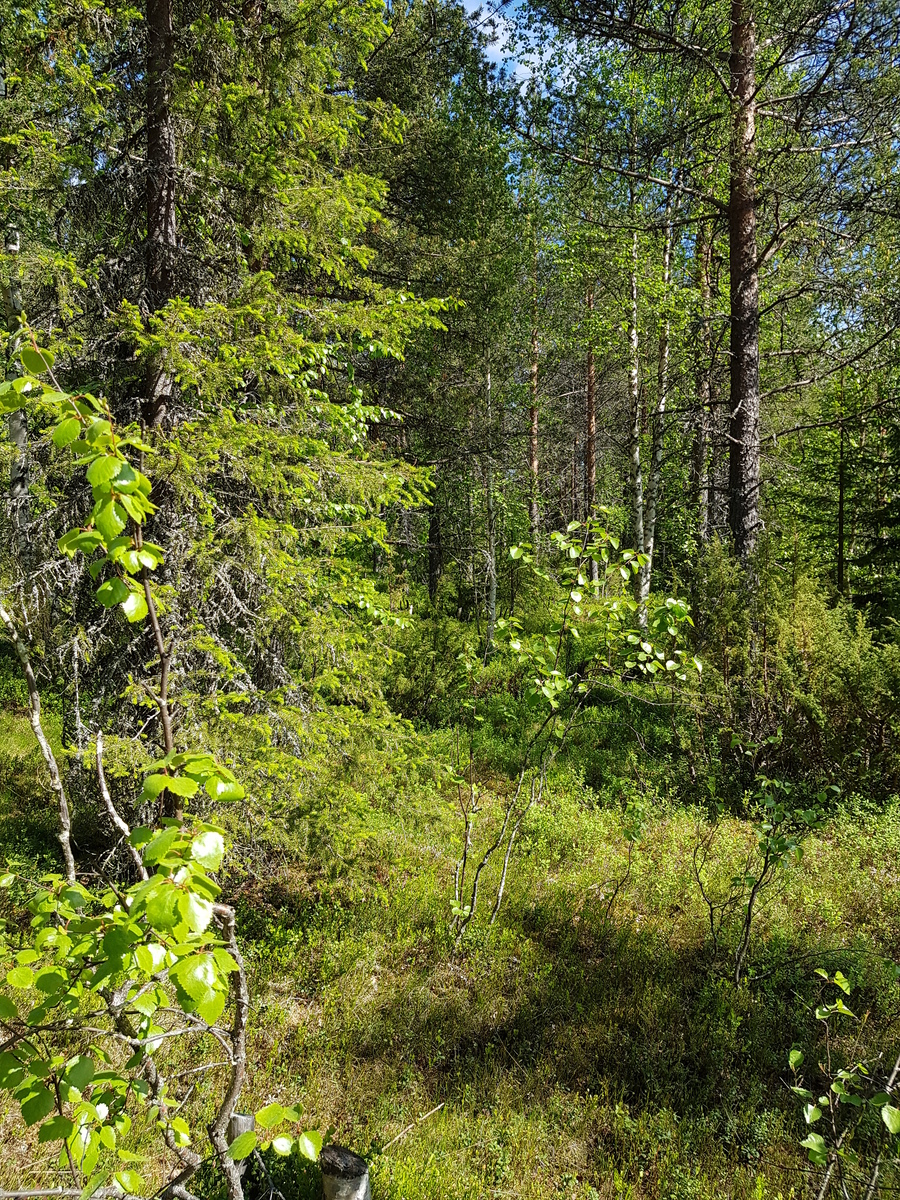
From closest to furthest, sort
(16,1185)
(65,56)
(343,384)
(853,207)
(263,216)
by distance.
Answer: (16,1185), (65,56), (263,216), (853,207), (343,384)

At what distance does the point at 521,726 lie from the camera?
8977 mm

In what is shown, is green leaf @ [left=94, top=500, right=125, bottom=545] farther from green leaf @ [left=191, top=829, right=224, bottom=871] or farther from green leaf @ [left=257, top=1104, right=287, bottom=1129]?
green leaf @ [left=257, top=1104, right=287, bottom=1129]

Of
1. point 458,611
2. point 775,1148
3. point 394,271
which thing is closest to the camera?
point 775,1148

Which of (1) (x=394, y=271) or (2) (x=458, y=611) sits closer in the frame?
(1) (x=394, y=271)

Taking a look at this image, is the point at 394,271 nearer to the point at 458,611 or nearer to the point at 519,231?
the point at 519,231

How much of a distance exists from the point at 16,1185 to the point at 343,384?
8195mm

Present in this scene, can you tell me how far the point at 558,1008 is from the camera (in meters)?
4.05

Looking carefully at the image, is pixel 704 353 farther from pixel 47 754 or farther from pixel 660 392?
pixel 47 754

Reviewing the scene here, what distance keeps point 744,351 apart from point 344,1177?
844 centimetres

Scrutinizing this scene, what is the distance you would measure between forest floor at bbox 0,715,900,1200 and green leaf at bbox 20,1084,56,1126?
2.08 meters

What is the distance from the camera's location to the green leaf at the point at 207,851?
1148mm

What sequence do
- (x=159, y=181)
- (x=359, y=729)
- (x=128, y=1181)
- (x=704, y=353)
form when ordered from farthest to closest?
(x=704, y=353) < (x=359, y=729) < (x=159, y=181) < (x=128, y=1181)

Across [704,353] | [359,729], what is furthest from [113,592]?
[704,353]

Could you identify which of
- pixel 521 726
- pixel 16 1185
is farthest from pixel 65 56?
pixel 521 726
